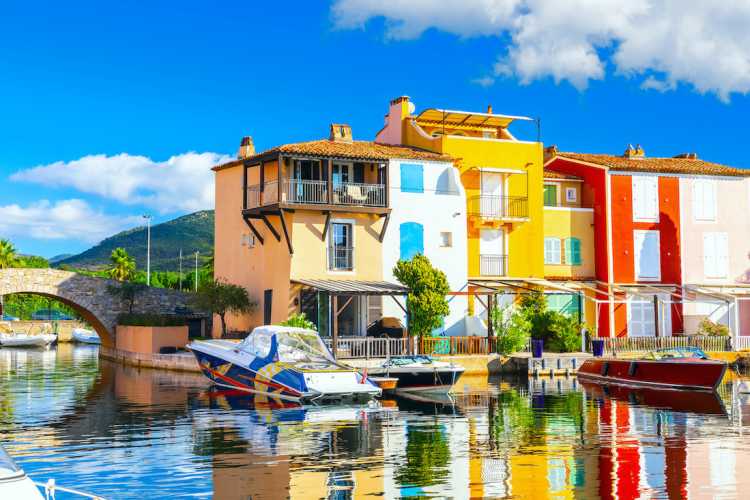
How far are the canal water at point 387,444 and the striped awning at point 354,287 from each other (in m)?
6.66

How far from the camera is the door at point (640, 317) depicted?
160ft

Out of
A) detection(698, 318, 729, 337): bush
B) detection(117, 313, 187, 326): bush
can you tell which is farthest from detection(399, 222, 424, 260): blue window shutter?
detection(698, 318, 729, 337): bush

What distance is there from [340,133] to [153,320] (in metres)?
12.7

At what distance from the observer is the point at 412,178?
44.7 meters

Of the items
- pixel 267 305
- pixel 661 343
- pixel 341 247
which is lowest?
pixel 661 343

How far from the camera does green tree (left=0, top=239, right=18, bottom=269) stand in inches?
3150

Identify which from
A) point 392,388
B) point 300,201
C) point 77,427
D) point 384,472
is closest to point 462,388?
point 392,388

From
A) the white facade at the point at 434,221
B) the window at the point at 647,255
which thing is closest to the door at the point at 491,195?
the white facade at the point at 434,221

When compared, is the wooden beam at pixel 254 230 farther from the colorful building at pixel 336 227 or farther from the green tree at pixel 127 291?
the green tree at pixel 127 291

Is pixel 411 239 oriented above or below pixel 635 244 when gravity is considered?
below

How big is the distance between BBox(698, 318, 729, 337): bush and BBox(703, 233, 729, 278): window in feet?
12.0

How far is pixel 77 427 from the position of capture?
78.7 ft

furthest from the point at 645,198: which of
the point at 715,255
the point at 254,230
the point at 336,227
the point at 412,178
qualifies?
the point at 254,230

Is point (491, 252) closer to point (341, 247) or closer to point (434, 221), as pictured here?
point (434, 221)
